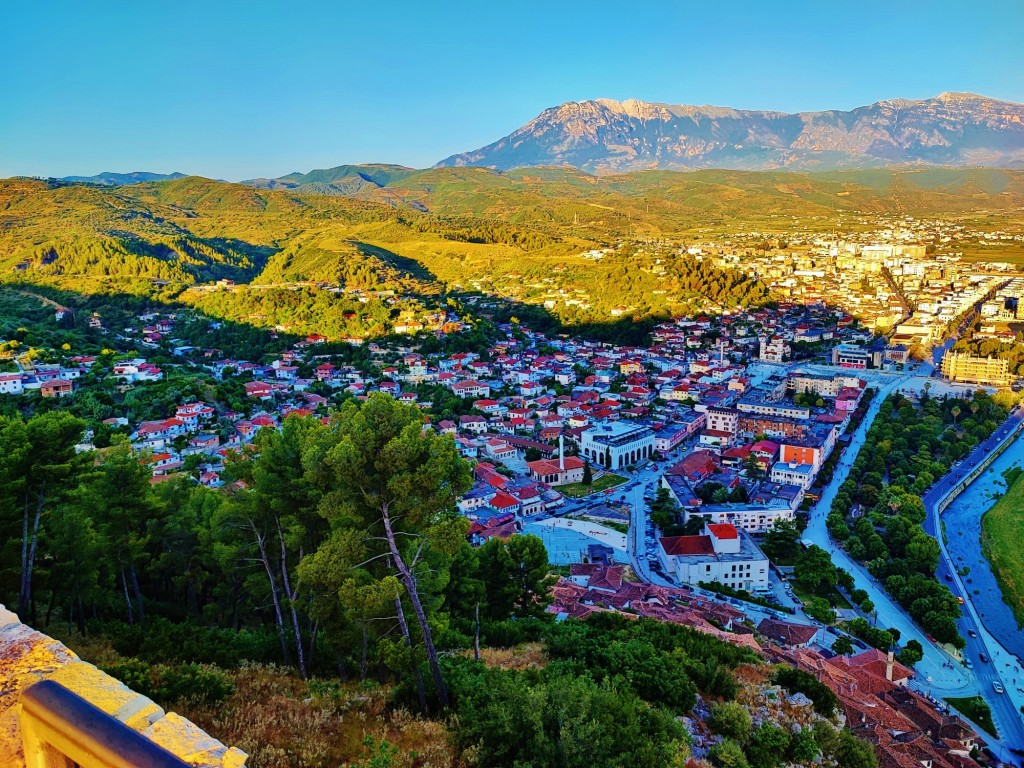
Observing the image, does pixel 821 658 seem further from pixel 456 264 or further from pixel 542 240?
pixel 542 240

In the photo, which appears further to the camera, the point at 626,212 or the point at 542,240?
the point at 626,212

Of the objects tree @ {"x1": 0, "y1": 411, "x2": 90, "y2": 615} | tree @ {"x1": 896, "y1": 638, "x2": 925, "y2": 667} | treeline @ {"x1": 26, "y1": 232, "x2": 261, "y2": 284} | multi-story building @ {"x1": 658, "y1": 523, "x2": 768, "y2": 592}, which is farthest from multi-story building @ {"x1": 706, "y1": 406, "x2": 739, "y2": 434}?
treeline @ {"x1": 26, "y1": 232, "x2": 261, "y2": 284}

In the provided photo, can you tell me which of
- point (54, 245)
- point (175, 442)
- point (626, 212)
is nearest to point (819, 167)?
point (626, 212)

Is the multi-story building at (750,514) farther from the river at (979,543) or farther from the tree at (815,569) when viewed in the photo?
the river at (979,543)

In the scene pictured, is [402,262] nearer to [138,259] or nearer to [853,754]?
[138,259]

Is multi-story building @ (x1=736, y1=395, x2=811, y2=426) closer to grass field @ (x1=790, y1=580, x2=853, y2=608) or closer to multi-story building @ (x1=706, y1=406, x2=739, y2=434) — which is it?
multi-story building @ (x1=706, y1=406, x2=739, y2=434)

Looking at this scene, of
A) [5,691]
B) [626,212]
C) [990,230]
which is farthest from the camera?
[626,212]
